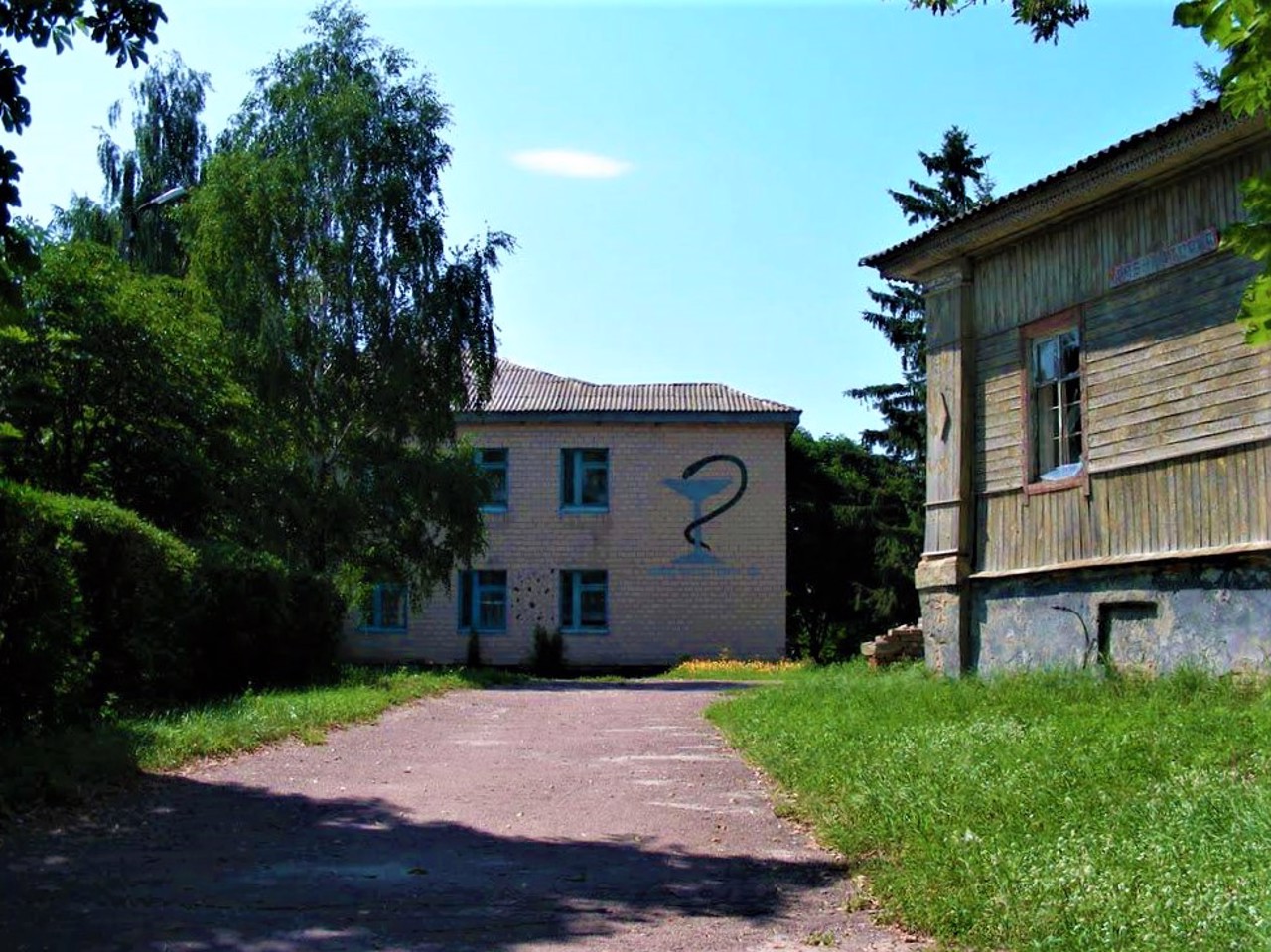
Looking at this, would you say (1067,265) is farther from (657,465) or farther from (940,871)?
(657,465)

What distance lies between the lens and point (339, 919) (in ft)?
18.5

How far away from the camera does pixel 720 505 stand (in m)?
35.1

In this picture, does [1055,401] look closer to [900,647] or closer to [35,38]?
[900,647]

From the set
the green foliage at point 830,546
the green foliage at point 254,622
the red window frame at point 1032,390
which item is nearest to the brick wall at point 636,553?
the green foliage at point 830,546

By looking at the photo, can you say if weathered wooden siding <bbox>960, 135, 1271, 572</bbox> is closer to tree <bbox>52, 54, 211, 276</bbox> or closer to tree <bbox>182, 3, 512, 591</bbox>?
tree <bbox>182, 3, 512, 591</bbox>

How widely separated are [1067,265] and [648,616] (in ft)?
69.4

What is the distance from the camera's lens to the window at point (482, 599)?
3541cm

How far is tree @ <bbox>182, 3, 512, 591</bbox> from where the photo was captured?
2491cm

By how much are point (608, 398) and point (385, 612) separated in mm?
8172

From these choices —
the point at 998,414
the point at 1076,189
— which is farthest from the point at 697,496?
the point at 1076,189

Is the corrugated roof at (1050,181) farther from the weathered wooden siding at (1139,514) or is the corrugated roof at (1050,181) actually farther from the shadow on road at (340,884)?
the shadow on road at (340,884)

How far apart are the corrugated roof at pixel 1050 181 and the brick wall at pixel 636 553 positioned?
17.8 m

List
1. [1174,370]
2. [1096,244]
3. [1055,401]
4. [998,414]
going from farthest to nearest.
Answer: [998,414]
[1055,401]
[1096,244]
[1174,370]

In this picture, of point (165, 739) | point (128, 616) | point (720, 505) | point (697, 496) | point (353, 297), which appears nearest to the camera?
point (165, 739)
